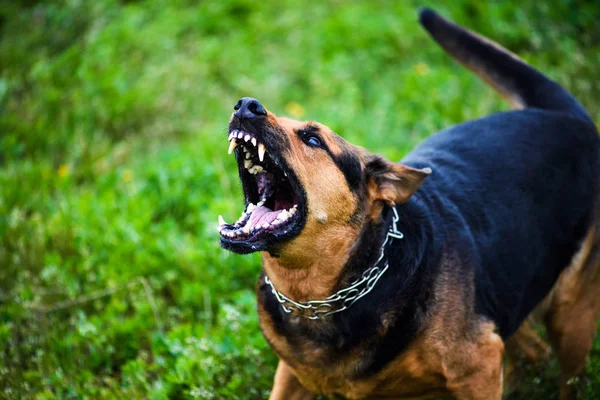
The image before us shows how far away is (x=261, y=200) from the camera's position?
3.46 meters

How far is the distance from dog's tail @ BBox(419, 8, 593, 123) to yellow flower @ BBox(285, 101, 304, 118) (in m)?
2.53

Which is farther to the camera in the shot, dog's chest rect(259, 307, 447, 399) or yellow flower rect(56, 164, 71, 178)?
yellow flower rect(56, 164, 71, 178)

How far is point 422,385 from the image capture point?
3.31 meters

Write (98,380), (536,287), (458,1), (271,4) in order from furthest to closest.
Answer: (271,4) → (458,1) → (98,380) → (536,287)

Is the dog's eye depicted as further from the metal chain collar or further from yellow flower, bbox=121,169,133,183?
yellow flower, bbox=121,169,133,183

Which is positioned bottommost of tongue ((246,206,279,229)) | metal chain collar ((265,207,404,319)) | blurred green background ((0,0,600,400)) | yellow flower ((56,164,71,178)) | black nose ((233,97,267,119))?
yellow flower ((56,164,71,178))

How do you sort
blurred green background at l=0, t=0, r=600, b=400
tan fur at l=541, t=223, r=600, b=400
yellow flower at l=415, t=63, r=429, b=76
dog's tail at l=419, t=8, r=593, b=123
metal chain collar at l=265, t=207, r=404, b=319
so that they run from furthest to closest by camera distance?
yellow flower at l=415, t=63, r=429, b=76 < blurred green background at l=0, t=0, r=600, b=400 < dog's tail at l=419, t=8, r=593, b=123 < tan fur at l=541, t=223, r=600, b=400 < metal chain collar at l=265, t=207, r=404, b=319

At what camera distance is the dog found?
3199mm

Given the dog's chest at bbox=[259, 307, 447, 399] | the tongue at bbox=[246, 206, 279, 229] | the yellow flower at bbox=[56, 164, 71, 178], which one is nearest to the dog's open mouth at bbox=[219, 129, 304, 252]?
the tongue at bbox=[246, 206, 279, 229]

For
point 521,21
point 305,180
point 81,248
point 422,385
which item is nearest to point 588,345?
point 422,385

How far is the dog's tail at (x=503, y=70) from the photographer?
4.14 m

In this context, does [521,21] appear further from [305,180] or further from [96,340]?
[96,340]

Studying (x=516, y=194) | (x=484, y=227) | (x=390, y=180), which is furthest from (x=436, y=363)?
(x=516, y=194)

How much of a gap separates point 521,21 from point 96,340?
5512 millimetres
